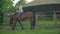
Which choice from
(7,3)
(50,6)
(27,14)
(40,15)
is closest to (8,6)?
(7,3)

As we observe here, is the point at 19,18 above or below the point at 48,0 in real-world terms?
below

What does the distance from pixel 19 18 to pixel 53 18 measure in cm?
348

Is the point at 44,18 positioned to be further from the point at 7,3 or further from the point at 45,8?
the point at 45,8

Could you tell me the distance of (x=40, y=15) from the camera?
2020cm

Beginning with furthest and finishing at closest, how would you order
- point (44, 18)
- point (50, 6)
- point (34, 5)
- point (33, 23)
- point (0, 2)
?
1. point (34, 5)
2. point (50, 6)
3. point (44, 18)
4. point (33, 23)
5. point (0, 2)

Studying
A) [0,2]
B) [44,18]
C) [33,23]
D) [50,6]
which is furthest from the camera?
[50,6]

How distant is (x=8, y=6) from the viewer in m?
14.0

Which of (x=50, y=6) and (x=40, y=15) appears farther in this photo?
(x=50, y=6)

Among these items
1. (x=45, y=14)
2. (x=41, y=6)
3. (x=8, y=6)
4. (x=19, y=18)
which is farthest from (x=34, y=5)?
(x=8, y=6)

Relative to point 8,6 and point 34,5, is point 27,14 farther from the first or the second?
point 34,5

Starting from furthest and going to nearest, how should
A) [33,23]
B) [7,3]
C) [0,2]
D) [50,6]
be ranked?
[50,6] → [33,23] → [7,3] → [0,2]

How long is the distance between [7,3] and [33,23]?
522cm

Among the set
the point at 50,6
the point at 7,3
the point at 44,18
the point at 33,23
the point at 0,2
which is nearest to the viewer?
the point at 0,2

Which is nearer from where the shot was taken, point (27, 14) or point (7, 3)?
point (7, 3)
